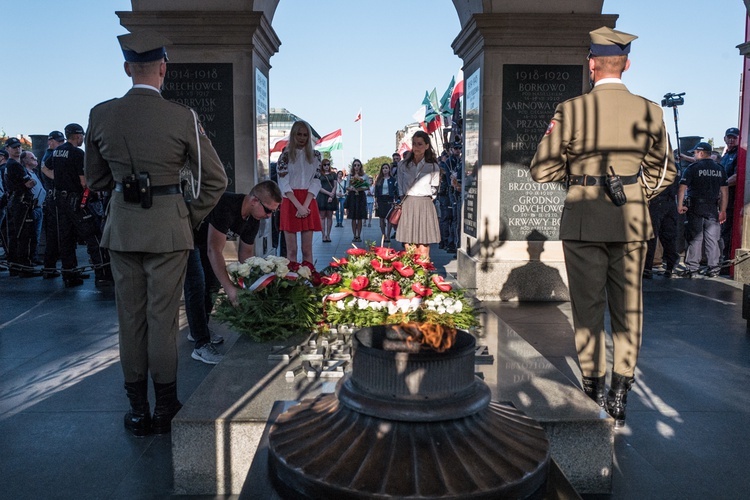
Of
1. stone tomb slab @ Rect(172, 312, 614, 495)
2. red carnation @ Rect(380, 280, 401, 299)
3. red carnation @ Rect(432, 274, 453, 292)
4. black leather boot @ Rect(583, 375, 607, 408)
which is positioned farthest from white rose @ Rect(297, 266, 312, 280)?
black leather boot @ Rect(583, 375, 607, 408)

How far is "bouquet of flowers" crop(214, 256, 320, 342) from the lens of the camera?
4.91 meters

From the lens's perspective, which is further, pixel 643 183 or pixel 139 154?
pixel 643 183

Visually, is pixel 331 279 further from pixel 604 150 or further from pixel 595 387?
pixel 604 150

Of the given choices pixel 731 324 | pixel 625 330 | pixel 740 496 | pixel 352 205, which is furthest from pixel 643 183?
pixel 352 205

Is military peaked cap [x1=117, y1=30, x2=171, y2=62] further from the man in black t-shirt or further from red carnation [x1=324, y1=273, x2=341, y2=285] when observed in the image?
red carnation [x1=324, y1=273, x2=341, y2=285]

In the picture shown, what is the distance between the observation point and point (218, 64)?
8.05 meters

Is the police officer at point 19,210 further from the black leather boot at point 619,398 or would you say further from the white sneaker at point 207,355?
the black leather boot at point 619,398

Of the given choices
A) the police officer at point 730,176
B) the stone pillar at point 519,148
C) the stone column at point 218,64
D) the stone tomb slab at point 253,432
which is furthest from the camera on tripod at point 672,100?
the stone tomb slab at point 253,432

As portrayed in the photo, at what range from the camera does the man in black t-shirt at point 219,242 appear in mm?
4949

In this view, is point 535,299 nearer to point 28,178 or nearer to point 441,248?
point 441,248

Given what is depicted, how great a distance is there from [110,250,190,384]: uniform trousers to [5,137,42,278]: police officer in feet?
26.5

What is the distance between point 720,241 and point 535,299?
471 centimetres

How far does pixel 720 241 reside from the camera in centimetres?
1122

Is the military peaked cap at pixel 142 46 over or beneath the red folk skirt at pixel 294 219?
over
